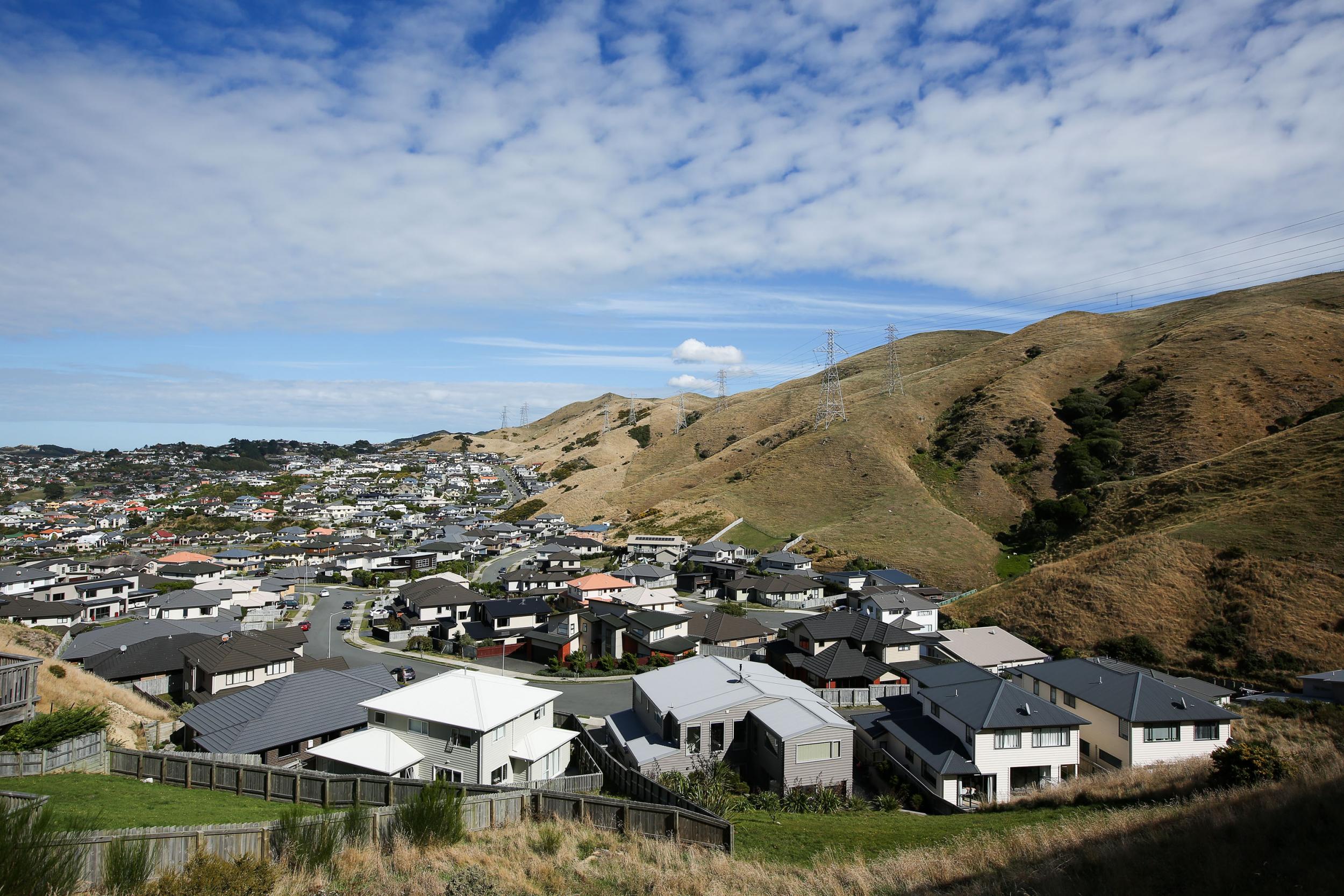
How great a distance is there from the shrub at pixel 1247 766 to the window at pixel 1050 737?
16.7 feet

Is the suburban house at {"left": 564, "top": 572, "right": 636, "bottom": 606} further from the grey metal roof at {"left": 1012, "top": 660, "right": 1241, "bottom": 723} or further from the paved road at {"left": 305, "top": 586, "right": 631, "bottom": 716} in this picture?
the grey metal roof at {"left": 1012, "top": 660, "right": 1241, "bottom": 723}

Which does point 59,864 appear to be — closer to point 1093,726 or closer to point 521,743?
point 521,743

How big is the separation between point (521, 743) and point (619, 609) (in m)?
23.0

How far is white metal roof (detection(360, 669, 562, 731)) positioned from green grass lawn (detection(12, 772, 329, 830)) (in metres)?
4.84

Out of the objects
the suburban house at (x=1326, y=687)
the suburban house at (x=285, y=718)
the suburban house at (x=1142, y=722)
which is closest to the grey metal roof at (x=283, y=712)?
the suburban house at (x=285, y=718)

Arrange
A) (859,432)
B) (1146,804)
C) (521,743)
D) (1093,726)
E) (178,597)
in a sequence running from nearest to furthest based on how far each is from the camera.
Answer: (1146,804), (521,743), (1093,726), (178,597), (859,432)

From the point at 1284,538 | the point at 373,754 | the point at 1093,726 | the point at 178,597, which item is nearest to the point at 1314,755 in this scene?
the point at 1093,726

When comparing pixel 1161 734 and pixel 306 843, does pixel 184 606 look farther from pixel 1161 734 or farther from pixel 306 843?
pixel 1161 734

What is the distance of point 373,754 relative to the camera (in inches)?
689

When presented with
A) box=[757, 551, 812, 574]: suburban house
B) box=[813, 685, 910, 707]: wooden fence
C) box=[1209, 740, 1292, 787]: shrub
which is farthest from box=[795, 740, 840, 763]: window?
box=[757, 551, 812, 574]: suburban house

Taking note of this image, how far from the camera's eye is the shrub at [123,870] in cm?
732

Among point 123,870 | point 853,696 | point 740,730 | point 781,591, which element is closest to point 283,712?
point 740,730

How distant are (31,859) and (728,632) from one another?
1310 inches

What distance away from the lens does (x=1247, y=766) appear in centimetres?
1420
